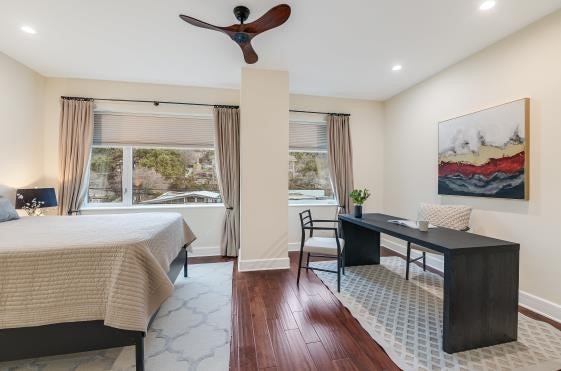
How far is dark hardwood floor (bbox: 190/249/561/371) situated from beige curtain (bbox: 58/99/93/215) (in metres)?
2.71

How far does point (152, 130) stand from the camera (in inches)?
155

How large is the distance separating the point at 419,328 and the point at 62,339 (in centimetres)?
255

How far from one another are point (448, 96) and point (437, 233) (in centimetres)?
203

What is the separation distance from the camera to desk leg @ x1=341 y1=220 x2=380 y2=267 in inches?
136

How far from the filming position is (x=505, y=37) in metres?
2.59

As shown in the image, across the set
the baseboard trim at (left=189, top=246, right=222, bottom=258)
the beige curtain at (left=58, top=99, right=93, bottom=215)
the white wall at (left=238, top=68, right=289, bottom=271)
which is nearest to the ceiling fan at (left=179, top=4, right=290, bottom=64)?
the white wall at (left=238, top=68, right=289, bottom=271)

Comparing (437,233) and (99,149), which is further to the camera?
(99,149)

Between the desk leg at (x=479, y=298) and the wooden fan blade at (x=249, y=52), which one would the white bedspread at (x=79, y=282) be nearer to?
the wooden fan blade at (x=249, y=52)

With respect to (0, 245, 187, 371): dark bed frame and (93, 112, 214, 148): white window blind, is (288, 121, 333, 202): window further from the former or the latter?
(0, 245, 187, 371): dark bed frame

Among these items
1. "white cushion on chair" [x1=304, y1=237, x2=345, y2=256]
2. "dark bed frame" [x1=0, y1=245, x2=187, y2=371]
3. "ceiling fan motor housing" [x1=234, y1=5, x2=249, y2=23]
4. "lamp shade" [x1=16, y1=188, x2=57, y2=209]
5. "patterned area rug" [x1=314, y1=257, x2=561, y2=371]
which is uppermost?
"ceiling fan motor housing" [x1=234, y1=5, x2=249, y2=23]

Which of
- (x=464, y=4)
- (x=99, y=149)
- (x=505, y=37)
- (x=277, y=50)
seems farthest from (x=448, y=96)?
(x=99, y=149)

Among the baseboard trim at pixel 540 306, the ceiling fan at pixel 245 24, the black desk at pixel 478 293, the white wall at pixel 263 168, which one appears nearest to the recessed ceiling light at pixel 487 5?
the ceiling fan at pixel 245 24

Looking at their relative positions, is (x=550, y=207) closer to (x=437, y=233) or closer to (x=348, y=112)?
(x=437, y=233)

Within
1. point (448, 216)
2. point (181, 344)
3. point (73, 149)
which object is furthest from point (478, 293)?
point (73, 149)
